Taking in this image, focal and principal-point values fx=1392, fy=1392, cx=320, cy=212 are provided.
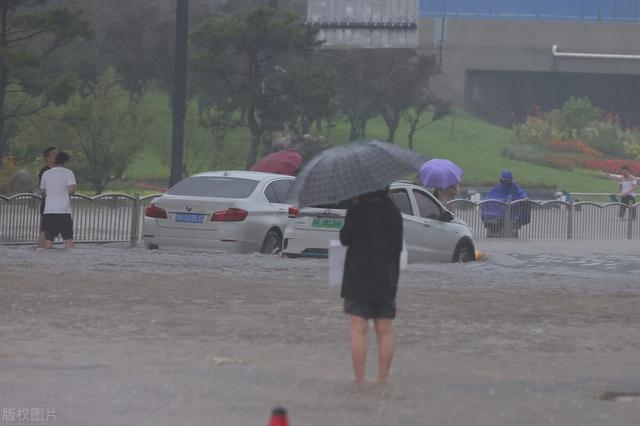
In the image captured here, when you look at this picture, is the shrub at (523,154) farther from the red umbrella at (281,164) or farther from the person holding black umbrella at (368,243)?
the person holding black umbrella at (368,243)

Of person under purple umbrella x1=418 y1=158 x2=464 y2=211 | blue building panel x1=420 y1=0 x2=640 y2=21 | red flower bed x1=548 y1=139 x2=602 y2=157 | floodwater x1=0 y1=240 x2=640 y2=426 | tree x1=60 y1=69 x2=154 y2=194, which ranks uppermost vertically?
blue building panel x1=420 y1=0 x2=640 y2=21

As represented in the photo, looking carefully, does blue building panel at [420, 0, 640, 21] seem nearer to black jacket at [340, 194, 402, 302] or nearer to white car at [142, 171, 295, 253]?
white car at [142, 171, 295, 253]

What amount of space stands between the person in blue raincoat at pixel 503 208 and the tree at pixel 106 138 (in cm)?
1727

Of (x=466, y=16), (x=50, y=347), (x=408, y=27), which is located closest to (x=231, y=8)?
(x=466, y=16)

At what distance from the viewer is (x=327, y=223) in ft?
62.7

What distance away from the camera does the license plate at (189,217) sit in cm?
1973

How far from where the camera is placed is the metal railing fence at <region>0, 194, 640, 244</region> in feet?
73.5

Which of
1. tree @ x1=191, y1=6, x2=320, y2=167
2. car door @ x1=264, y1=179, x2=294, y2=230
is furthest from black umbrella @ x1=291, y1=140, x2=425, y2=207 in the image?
tree @ x1=191, y1=6, x2=320, y2=167

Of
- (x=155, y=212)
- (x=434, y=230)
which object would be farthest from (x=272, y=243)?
(x=434, y=230)

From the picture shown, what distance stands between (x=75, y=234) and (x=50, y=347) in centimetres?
1261

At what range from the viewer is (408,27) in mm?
40406

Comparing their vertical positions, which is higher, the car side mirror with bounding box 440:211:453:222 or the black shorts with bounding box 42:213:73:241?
the car side mirror with bounding box 440:211:453:222

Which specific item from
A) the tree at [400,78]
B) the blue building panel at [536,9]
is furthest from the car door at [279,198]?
the blue building panel at [536,9]

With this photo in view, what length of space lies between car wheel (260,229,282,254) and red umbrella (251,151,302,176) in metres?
3.04
